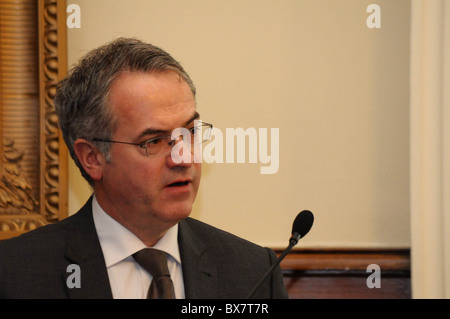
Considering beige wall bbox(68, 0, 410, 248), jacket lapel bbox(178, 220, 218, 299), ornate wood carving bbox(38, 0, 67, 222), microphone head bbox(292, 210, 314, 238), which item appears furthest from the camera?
beige wall bbox(68, 0, 410, 248)

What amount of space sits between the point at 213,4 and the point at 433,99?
89 centimetres

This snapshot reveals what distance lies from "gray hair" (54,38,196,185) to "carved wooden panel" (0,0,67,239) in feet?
1.46

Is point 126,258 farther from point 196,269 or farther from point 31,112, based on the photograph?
point 31,112

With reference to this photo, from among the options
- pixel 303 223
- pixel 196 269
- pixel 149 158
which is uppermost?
pixel 149 158

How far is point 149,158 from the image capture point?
1366 millimetres

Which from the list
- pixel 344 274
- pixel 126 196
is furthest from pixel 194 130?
pixel 344 274

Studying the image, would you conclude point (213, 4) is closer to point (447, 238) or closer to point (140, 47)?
point (140, 47)

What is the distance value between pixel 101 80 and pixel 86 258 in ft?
1.55

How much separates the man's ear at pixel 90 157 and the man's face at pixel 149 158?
6cm

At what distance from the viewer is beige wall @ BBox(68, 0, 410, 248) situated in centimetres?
200

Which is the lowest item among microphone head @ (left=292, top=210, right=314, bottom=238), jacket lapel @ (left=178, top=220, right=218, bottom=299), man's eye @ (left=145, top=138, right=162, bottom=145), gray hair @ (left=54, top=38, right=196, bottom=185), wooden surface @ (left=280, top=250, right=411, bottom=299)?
wooden surface @ (left=280, top=250, right=411, bottom=299)

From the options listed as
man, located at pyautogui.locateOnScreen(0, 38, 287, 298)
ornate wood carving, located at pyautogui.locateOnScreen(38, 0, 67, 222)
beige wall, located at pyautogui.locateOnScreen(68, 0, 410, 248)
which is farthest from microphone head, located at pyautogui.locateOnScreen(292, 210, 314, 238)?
ornate wood carving, located at pyautogui.locateOnScreen(38, 0, 67, 222)

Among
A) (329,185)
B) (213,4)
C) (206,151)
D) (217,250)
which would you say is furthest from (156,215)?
(213,4)

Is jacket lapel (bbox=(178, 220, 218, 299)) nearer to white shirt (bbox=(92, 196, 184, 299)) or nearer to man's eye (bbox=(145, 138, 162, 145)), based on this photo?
white shirt (bbox=(92, 196, 184, 299))
